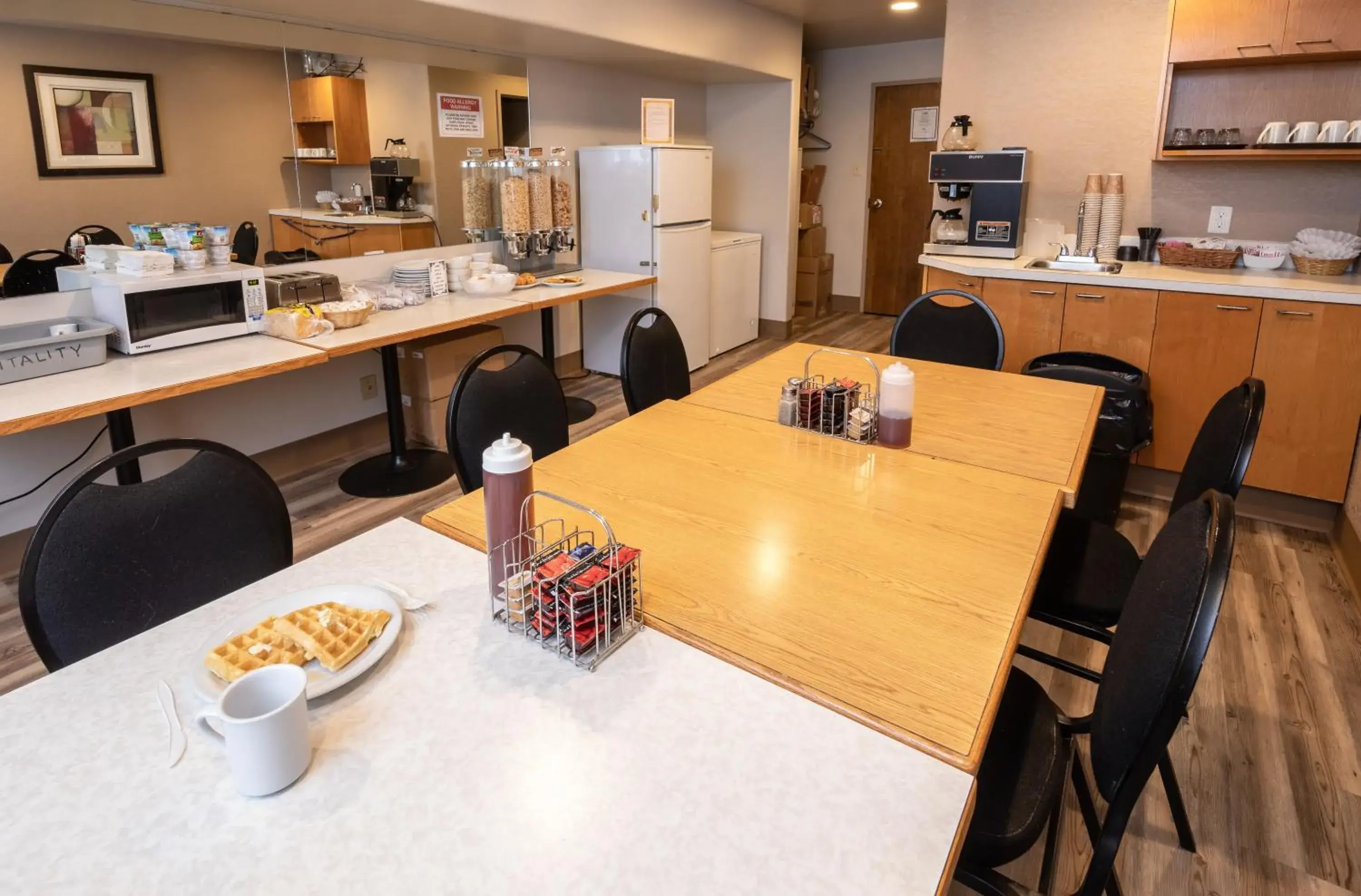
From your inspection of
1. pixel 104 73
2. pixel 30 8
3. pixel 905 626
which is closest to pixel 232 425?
pixel 104 73

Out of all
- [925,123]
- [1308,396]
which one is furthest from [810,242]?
[1308,396]

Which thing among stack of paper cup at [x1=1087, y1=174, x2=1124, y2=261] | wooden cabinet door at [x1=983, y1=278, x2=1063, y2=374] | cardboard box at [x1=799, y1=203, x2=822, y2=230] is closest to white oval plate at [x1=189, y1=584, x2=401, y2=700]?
wooden cabinet door at [x1=983, y1=278, x2=1063, y2=374]

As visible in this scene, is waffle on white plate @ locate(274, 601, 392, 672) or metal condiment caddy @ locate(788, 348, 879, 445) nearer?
waffle on white plate @ locate(274, 601, 392, 672)

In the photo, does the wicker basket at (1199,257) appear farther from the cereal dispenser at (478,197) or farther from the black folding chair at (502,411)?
the cereal dispenser at (478,197)

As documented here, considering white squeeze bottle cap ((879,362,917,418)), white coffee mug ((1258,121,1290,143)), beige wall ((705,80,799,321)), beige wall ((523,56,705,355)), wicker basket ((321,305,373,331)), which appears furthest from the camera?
beige wall ((705,80,799,321))

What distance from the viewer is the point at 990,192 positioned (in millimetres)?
4082

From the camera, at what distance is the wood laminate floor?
169 centimetres

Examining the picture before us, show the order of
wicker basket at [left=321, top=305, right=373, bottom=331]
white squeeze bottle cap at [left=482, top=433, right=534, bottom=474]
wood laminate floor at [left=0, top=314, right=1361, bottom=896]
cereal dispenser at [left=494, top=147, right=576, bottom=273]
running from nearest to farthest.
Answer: white squeeze bottle cap at [left=482, top=433, right=534, bottom=474], wood laminate floor at [left=0, top=314, right=1361, bottom=896], wicker basket at [left=321, top=305, right=373, bottom=331], cereal dispenser at [left=494, top=147, right=576, bottom=273]

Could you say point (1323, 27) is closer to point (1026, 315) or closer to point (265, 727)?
point (1026, 315)

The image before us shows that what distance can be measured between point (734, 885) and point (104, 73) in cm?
348

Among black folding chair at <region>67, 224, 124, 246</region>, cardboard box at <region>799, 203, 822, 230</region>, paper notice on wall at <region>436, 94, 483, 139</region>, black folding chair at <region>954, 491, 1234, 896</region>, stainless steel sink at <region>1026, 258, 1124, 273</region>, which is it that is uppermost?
paper notice on wall at <region>436, 94, 483, 139</region>

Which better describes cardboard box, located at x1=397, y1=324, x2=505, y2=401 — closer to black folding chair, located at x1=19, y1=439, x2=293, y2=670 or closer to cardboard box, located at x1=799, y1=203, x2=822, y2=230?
black folding chair, located at x1=19, y1=439, x2=293, y2=670

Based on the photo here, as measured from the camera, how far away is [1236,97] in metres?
3.66

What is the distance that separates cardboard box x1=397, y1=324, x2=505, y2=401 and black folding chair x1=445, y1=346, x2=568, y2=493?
5.68 feet
